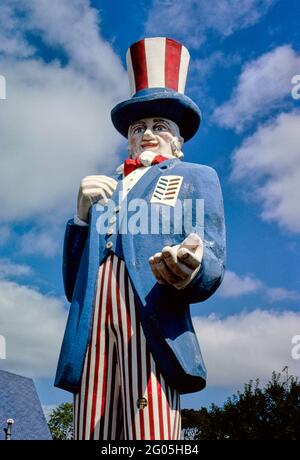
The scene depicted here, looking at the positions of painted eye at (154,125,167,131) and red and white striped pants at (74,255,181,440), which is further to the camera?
painted eye at (154,125,167,131)

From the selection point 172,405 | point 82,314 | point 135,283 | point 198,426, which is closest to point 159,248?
point 135,283

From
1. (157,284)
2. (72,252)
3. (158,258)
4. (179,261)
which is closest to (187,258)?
(179,261)

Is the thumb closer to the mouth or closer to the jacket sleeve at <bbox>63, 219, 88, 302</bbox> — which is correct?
the jacket sleeve at <bbox>63, 219, 88, 302</bbox>

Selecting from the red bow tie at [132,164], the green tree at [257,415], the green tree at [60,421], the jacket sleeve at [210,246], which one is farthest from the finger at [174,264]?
the green tree at [60,421]

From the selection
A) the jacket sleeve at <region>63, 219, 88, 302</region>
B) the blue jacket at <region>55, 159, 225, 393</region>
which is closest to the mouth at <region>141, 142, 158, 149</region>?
the blue jacket at <region>55, 159, 225, 393</region>

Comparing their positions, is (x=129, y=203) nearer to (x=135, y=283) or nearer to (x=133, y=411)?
(x=135, y=283)

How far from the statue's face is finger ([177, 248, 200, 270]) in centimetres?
135

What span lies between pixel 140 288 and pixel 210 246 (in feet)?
1.77

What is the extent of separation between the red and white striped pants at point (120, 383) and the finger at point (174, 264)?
440 millimetres

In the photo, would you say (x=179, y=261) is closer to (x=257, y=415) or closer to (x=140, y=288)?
(x=140, y=288)

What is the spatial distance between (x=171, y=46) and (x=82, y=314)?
233cm

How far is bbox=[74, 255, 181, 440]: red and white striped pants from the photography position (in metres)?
3.70

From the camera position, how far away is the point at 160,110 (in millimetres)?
4746

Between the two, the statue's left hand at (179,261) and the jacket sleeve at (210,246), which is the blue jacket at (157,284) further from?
the statue's left hand at (179,261)
